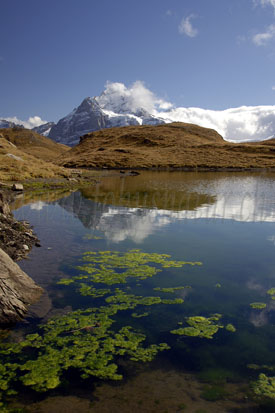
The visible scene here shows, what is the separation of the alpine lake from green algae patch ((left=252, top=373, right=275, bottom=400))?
0.07 ft

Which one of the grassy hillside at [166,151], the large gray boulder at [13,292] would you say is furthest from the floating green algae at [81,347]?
the grassy hillside at [166,151]

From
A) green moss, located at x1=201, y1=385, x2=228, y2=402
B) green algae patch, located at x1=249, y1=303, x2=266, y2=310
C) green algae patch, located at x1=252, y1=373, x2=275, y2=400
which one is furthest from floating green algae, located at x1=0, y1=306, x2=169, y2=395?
green algae patch, located at x1=249, y1=303, x2=266, y2=310

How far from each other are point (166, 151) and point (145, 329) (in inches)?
5463

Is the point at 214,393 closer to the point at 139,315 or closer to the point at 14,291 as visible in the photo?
the point at 139,315

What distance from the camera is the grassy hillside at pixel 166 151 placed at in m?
117

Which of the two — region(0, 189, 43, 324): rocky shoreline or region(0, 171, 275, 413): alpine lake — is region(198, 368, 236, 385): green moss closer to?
region(0, 171, 275, 413): alpine lake

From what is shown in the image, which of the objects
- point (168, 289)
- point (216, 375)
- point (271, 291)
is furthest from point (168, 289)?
point (216, 375)

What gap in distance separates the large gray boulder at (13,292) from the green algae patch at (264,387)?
617cm

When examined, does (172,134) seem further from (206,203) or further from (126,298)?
(126,298)

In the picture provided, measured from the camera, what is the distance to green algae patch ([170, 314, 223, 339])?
8375 millimetres

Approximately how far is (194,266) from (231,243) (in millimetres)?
4410

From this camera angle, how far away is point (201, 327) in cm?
867

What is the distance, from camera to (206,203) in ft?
105

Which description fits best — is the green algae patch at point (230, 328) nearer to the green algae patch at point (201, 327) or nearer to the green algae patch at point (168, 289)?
the green algae patch at point (201, 327)
